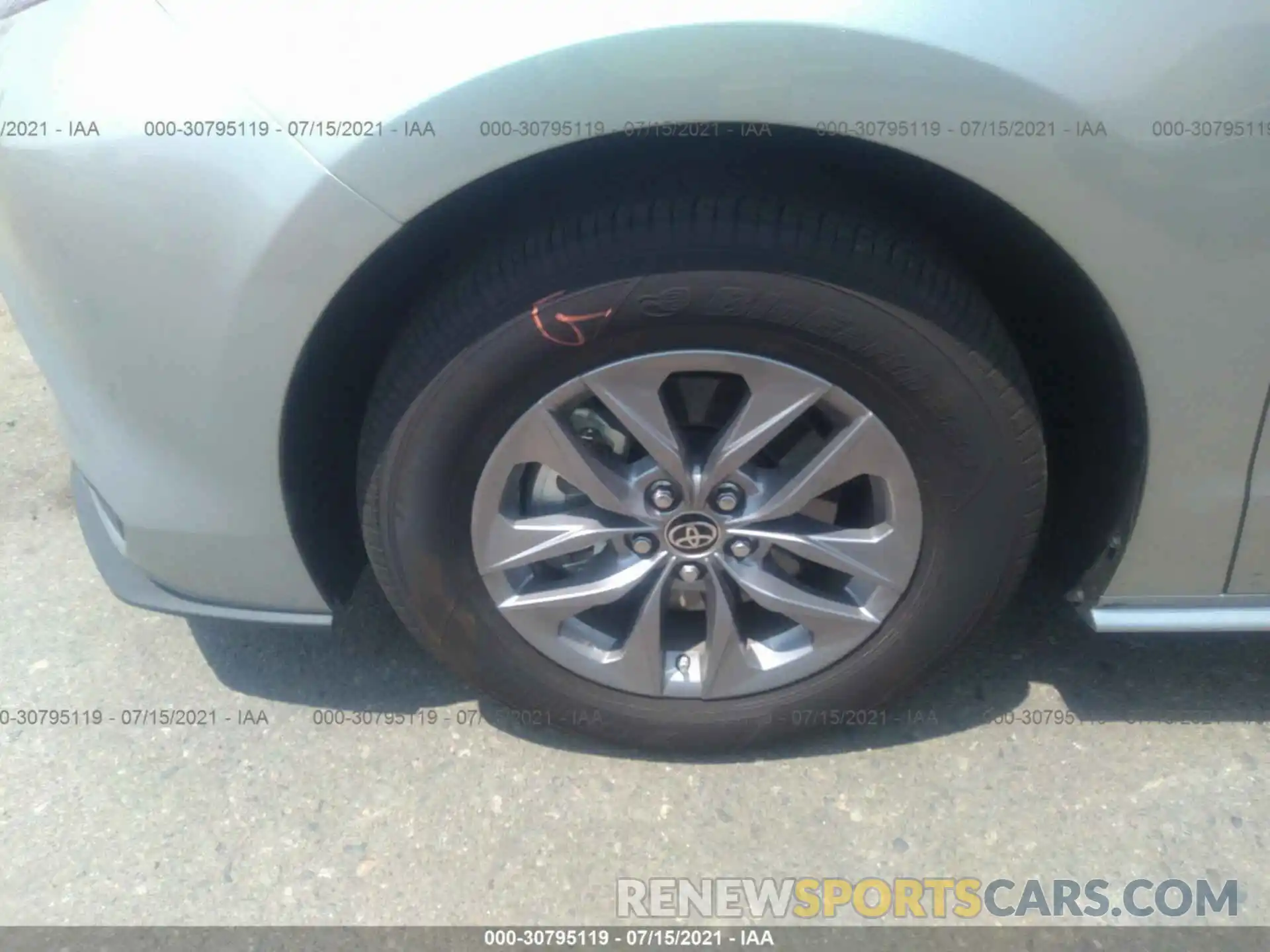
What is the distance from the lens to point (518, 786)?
6.48 feet

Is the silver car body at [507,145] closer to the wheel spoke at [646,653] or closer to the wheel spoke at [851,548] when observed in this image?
the wheel spoke at [851,548]

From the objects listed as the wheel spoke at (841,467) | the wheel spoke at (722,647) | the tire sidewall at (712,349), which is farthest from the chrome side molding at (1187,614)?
the wheel spoke at (722,647)

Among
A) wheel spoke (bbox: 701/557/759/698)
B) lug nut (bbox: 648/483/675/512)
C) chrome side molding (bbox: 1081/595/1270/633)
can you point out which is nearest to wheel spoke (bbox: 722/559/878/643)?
wheel spoke (bbox: 701/557/759/698)

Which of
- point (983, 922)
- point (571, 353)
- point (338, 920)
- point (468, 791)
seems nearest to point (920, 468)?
point (571, 353)

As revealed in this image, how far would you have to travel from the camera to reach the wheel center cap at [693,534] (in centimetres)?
177

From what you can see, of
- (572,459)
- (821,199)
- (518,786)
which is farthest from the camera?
(518,786)

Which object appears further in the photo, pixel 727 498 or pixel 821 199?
pixel 727 498

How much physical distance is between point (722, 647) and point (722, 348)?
0.56m

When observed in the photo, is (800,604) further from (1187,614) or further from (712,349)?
(1187,614)

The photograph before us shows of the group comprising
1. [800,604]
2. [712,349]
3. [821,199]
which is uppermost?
[821,199]

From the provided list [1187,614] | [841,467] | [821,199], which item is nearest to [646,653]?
[841,467]

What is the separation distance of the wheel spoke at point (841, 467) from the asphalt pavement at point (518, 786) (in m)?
0.52

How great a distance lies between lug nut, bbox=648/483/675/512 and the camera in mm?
1741

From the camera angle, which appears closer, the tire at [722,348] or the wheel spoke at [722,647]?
the tire at [722,348]
